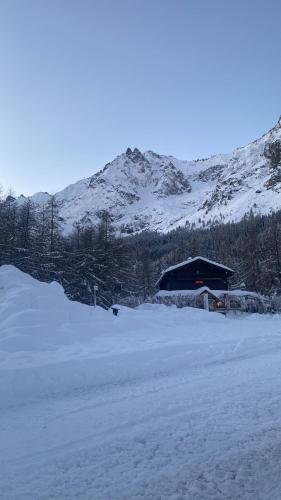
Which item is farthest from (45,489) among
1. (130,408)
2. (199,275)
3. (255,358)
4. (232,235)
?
(232,235)

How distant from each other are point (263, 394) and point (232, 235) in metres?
112

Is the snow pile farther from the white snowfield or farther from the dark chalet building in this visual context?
the dark chalet building

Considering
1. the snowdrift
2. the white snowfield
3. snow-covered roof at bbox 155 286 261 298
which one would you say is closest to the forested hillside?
snow-covered roof at bbox 155 286 261 298

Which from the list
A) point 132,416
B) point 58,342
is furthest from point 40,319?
point 132,416

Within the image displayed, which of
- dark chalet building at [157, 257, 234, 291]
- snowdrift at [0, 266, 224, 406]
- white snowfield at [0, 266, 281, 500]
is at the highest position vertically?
dark chalet building at [157, 257, 234, 291]

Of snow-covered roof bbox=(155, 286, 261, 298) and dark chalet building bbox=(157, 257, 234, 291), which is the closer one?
snow-covered roof bbox=(155, 286, 261, 298)

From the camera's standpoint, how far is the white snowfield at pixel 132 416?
12.9 ft

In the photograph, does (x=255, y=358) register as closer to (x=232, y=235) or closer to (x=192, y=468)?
(x=192, y=468)

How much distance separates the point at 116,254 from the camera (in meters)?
42.7

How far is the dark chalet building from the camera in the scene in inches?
1800

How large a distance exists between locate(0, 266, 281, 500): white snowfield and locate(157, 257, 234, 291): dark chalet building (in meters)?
32.9

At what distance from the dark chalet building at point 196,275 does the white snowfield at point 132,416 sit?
32911 millimetres

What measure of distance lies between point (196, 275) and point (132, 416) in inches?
1597

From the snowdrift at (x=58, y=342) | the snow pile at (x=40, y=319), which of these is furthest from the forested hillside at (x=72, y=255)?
the snow pile at (x=40, y=319)
